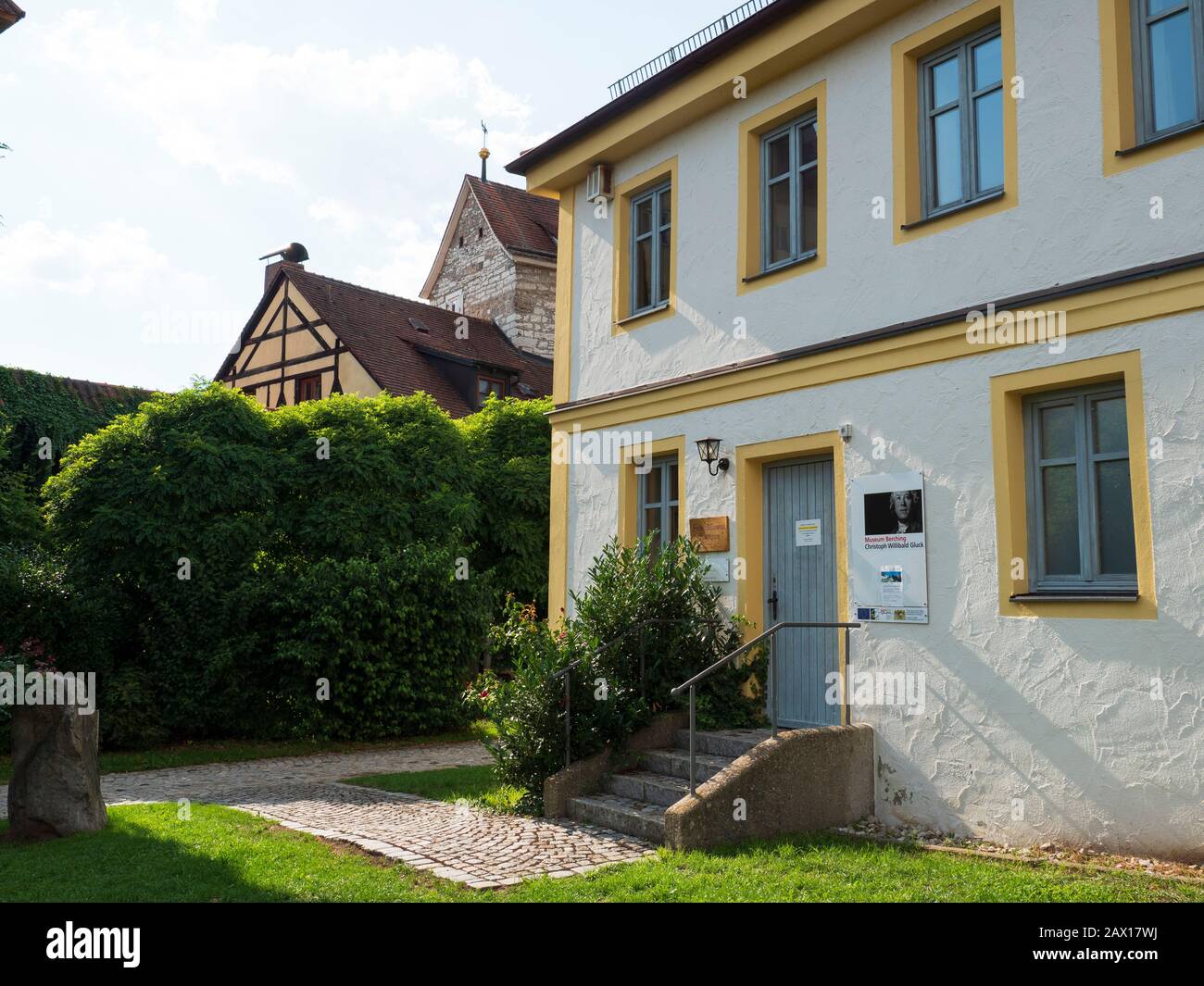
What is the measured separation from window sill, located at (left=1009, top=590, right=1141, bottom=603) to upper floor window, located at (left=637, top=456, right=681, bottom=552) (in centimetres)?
379

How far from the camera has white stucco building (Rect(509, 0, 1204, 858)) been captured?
648cm

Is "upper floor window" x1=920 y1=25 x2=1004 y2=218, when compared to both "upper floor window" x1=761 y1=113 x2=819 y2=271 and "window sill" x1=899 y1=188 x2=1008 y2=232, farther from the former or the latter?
"upper floor window" x1=761 y1=113 x2=819 y2=271

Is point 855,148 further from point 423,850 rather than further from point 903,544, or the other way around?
point 423,850

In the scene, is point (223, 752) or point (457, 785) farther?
point (223, 752)

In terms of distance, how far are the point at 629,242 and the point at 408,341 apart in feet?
49.9

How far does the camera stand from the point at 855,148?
873 centimetres

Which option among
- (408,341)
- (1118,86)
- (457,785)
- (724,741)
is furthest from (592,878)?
(408,341)

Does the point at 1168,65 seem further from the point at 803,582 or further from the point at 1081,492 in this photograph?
the point at 803,582

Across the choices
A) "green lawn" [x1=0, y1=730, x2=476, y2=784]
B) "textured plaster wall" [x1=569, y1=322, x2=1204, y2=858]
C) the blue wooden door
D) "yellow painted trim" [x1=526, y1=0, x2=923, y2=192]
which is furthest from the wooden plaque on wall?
"green lawn" [x1=0, y1=730, x2=476, y2=784]

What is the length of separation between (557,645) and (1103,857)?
432 cm

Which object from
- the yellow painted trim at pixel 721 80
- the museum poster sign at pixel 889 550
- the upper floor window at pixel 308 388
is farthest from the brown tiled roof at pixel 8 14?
the upper floor window at pixel 308 388

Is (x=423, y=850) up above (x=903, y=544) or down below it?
below


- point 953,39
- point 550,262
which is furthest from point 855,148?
point 550,262

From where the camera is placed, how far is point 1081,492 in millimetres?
7023
